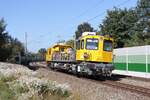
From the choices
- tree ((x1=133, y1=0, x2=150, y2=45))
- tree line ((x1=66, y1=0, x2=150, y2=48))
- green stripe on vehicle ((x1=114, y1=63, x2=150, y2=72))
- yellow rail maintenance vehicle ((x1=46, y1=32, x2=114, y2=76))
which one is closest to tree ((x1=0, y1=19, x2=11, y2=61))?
tree line ((x1=66, y1=0, x2=150, y2=48))

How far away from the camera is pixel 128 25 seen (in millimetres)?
66562

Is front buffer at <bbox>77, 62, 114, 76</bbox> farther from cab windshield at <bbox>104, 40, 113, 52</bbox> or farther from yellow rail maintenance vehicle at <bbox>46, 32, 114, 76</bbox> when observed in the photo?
cab windshield at <bbox>104, 40, 113, 52</bbox>

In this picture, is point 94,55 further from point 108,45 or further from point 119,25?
point 119,25

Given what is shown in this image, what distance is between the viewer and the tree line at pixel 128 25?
6128 centimetres

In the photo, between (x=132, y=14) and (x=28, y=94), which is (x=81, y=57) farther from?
(x=132, y=14)

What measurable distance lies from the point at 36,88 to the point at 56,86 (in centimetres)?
96

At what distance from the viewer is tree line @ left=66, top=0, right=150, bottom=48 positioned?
2412 inches

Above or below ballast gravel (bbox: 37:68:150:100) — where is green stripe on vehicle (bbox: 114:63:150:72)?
above

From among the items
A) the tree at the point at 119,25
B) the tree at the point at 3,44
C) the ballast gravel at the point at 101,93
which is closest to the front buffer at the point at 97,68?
the ballast gravel at the point at 101,93

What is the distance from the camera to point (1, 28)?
72000 mm

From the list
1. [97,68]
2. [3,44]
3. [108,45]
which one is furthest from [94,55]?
[3,44]

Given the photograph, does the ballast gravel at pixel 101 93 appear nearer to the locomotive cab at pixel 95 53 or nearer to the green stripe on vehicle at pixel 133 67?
the locomotive cab at pixel 95 53

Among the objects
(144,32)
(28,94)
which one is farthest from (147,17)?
(28,94)

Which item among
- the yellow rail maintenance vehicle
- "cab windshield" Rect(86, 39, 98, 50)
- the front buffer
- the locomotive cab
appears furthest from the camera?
"cab windshield" Rect(86, 39, 98, 50)
